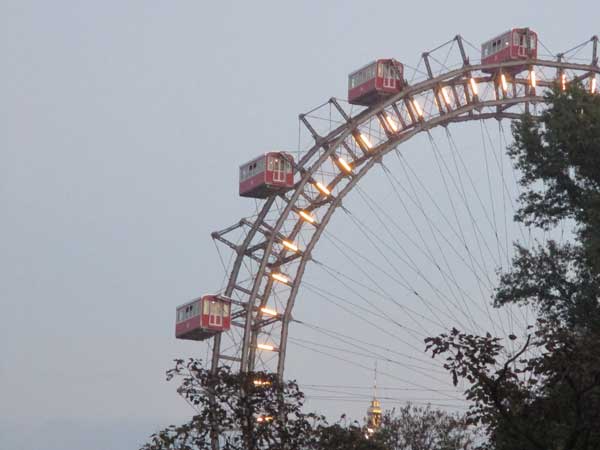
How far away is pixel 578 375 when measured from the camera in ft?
119

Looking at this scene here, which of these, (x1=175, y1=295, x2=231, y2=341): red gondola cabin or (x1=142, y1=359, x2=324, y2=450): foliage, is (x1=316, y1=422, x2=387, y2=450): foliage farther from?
(x1=175, y1=295, x2=231, y2=341): red gondola cabin

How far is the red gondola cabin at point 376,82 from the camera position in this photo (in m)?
80.6

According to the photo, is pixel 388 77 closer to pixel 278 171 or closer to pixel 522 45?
pixel 278 171

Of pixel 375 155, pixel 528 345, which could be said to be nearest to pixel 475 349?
pixel 528 345

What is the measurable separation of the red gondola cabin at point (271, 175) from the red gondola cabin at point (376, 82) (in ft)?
14.7

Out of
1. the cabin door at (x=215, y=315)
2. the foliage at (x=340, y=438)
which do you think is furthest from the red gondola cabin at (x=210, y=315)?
the foliage at (x=340, y=438)

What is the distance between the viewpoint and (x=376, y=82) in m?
80.4

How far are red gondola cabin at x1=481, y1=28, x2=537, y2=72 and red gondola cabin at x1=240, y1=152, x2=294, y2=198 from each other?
11.2 metres

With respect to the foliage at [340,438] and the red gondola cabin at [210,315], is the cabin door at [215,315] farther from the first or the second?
the foliage at [340,438]

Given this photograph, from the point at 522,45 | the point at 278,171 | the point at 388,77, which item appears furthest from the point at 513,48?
the point at 278,171

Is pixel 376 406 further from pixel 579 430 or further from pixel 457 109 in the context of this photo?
pixel 579 430

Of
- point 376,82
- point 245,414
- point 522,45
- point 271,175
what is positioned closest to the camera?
point 245,414

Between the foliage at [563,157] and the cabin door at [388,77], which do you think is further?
the cabin door at [388,77]

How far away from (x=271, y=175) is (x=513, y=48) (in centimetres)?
1389
